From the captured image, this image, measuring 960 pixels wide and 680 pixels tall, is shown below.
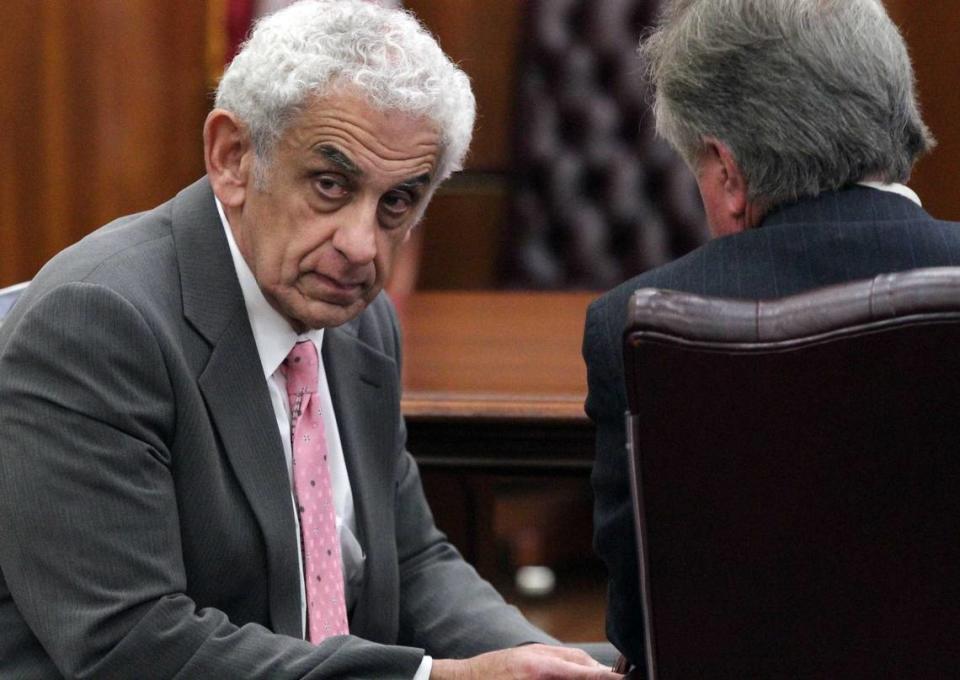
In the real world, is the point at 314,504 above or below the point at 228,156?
below

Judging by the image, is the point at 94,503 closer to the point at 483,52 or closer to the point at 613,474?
the point at 613,474

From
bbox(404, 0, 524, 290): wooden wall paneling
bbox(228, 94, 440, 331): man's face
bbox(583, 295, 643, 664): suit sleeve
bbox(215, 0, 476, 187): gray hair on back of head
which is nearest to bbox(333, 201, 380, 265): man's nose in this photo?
bbox(228, 94, 440, 331): man's face

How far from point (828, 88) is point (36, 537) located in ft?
3.02

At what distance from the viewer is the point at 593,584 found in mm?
2658

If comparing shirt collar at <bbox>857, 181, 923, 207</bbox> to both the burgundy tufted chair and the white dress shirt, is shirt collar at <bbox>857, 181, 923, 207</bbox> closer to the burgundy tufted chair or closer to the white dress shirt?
the white dress shirt

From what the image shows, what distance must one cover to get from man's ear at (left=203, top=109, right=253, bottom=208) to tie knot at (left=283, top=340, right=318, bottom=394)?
0.64 ft

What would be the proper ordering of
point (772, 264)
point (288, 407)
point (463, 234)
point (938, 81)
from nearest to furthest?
point (772, 264) → point (288, 407) → point (938, 81) → point (463, 234)

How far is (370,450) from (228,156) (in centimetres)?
44

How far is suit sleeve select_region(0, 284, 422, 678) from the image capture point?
1613 mm

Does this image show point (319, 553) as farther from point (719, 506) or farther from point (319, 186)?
point (719, 506)

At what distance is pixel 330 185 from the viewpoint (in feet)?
5.72

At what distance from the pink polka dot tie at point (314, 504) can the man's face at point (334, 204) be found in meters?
0.09

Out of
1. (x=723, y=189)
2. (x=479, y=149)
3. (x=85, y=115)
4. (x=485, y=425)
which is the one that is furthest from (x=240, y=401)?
(x=479, y=149)

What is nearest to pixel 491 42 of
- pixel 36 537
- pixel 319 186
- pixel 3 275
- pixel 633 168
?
pixel 633 168
